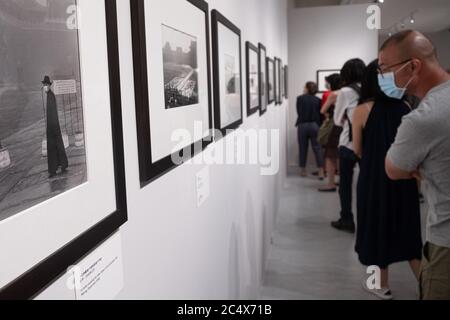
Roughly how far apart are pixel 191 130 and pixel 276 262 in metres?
3.05

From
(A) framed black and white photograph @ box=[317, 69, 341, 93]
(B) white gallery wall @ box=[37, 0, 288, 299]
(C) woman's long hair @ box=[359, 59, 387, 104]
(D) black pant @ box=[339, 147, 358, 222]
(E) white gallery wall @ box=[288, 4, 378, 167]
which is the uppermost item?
(E) white gallery wall @ box=[288, 4, 378, 167]

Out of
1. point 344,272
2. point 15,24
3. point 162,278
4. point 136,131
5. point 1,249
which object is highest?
point 15,24

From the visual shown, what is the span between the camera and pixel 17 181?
583mm

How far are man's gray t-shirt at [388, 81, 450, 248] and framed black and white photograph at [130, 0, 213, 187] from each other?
787 mm

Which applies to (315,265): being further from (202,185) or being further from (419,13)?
(419,13)

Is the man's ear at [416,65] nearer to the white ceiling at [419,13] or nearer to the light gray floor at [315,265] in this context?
the light gray floor at [315,265]

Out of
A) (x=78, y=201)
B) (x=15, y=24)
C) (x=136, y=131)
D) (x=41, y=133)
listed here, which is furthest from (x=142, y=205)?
(x=15, y=24)

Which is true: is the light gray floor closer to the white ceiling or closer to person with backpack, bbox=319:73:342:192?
person with backpack, bbox=319:73:342:192

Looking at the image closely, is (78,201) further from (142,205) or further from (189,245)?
(189,245)

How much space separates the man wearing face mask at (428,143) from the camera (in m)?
1.59

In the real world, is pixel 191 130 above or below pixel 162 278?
above

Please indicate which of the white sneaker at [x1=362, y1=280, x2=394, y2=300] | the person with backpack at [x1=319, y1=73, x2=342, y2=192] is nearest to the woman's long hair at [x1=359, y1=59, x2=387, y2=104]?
the white sneaker at [x1=362, y1=280, x2=394, y2=300]

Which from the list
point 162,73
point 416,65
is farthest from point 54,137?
point 416,65

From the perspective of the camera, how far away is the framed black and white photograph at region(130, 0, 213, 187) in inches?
41.1
